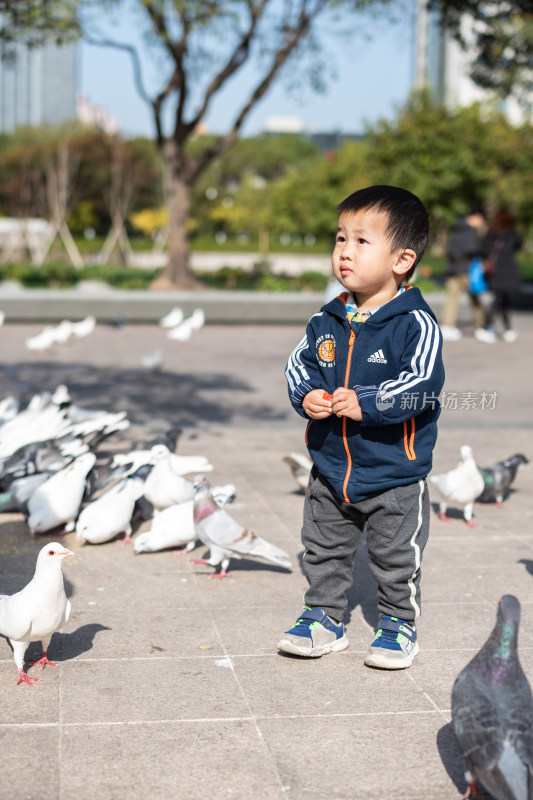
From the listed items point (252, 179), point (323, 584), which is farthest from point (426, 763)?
point (252, 179)

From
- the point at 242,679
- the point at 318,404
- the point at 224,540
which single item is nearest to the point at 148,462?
the point at 224,540

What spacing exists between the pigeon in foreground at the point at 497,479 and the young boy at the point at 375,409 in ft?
7.13

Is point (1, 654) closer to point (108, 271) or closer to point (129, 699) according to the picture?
point (129, 699)

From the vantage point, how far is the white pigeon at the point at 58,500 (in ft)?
15.4

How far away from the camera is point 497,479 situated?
18.1ft

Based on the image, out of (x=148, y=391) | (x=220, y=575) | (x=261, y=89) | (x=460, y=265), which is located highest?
(x=261, y=89)

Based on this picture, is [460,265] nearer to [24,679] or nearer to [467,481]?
[467,481]

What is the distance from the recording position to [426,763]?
108 inches

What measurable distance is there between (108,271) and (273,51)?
6080 mm

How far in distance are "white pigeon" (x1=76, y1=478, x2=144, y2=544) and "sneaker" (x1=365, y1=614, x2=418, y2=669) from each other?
1.66m

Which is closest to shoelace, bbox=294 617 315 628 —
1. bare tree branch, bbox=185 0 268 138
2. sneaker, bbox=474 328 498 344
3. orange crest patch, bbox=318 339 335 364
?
orange crest patch, bbox=318 339 335 364

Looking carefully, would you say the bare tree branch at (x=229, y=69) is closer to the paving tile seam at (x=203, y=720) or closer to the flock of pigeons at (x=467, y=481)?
the flock of pigeons at (x=467, y=481)

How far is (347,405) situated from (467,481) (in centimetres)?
226

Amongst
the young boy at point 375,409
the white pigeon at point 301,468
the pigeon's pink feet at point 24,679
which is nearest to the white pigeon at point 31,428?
the white pigeon at point 301,468
